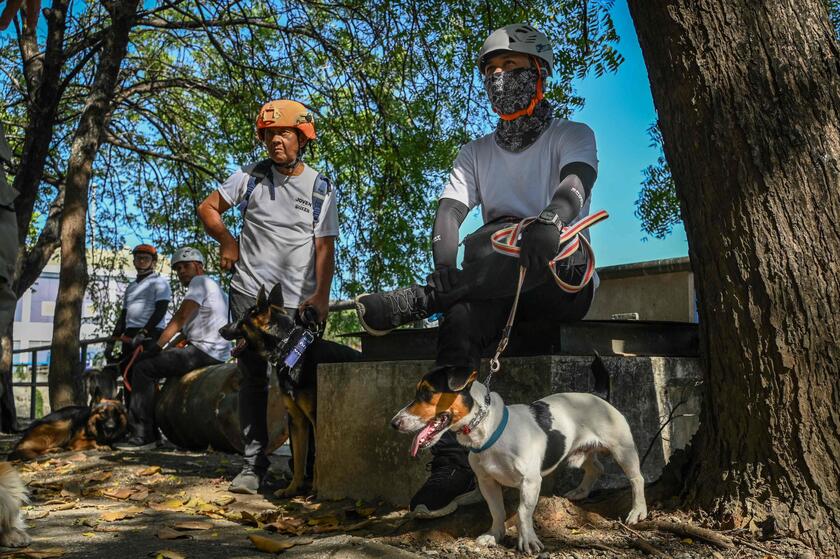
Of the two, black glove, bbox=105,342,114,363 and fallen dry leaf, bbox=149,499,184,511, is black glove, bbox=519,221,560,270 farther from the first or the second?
black glove, bbox=105,342,114,363

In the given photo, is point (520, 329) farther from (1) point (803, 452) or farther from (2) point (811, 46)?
(2) point (811, 46)

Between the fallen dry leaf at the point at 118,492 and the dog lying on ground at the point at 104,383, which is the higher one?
the dog lying on ground at the point at 104,383

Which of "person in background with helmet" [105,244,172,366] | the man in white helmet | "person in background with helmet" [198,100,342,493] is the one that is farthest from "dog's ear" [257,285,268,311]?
"person in background with helmet" [105,244,172,366]

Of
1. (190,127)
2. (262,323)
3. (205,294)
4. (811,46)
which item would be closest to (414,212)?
(205,294)

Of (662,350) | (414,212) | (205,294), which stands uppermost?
(414,212)

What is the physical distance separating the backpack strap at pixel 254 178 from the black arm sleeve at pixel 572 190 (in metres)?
2.40

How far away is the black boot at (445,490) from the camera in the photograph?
4062 millimetres

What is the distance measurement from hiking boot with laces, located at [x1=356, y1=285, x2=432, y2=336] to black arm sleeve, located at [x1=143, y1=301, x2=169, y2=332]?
6295 mm

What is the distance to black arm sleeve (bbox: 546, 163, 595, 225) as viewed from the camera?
12.8 ft

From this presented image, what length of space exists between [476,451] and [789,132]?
6.09ft

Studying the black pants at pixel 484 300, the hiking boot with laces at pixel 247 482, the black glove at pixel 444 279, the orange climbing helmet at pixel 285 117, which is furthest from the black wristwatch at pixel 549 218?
the hiking boot with laces at pixel 247 482

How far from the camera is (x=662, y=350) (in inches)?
193

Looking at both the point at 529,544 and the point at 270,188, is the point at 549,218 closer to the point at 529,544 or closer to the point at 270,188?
the point at 529,544

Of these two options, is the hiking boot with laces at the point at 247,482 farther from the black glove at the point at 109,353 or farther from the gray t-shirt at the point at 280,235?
the black glove at the point at 109,353
